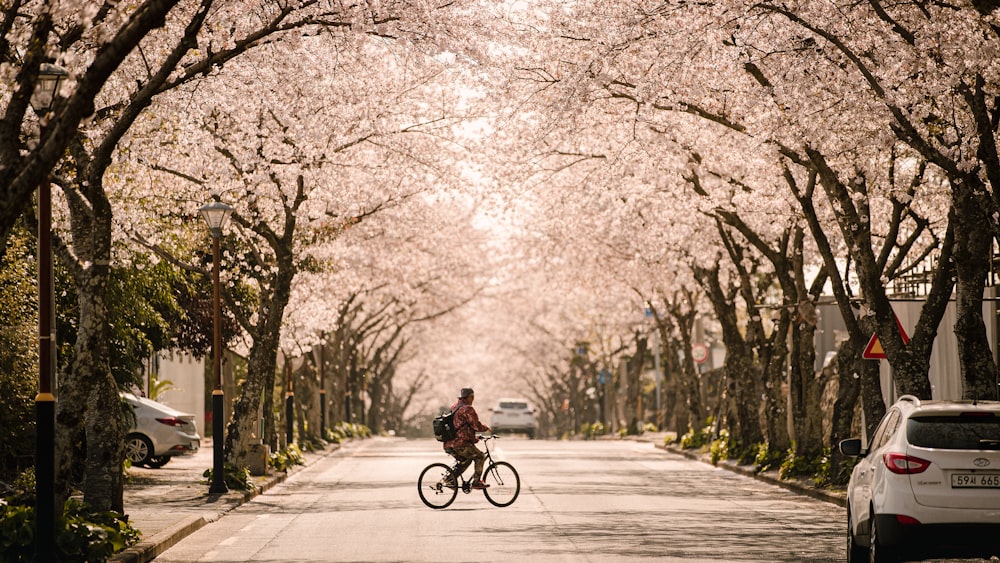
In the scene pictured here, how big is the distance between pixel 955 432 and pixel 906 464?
0.51 meters

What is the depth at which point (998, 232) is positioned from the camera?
1725cm

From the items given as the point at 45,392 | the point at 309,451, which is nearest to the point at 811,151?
the point at 45,392

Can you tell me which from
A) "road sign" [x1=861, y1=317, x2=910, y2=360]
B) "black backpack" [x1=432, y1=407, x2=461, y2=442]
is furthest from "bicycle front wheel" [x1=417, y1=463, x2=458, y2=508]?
"road sign" [x1=861, y1=317, x2=910, y2=360]

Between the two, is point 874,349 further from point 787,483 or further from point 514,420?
point 514,420

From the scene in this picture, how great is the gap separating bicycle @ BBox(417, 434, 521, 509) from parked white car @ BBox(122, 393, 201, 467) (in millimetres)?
10204

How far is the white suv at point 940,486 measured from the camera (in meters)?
11.4

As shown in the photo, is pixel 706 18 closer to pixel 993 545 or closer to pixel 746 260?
pixel 993 545

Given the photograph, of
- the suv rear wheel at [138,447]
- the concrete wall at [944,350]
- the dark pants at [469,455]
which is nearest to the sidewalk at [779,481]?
the concrete wall at [944,350]

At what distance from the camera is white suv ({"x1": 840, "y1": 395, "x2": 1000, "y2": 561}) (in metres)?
11.4

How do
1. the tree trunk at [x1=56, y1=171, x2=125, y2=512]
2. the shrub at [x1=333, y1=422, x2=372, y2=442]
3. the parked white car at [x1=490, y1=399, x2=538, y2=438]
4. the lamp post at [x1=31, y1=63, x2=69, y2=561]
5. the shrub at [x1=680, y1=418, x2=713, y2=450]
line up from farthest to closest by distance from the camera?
the parked white car at [x1=490, y1=399, x2=538, y2=438], the shrub at [x1=333, y1=422, x2=372, y2=442], the shrub at [x1=680, y1=418, x2=713, y2=450], the tree trunk at [x1=56, y1=171, x2=125, y2=512], the lamp post at [x1=31, y1=63, x2=69, y2=561]

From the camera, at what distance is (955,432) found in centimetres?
1171

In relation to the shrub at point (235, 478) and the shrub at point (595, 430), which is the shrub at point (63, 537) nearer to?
the shrub at point (235, 478)

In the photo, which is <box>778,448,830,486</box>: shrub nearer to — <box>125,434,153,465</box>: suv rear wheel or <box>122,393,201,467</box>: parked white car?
<box>122,393,201,467</box>: parked white car

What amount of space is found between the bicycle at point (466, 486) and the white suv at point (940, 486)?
30.8 feet
